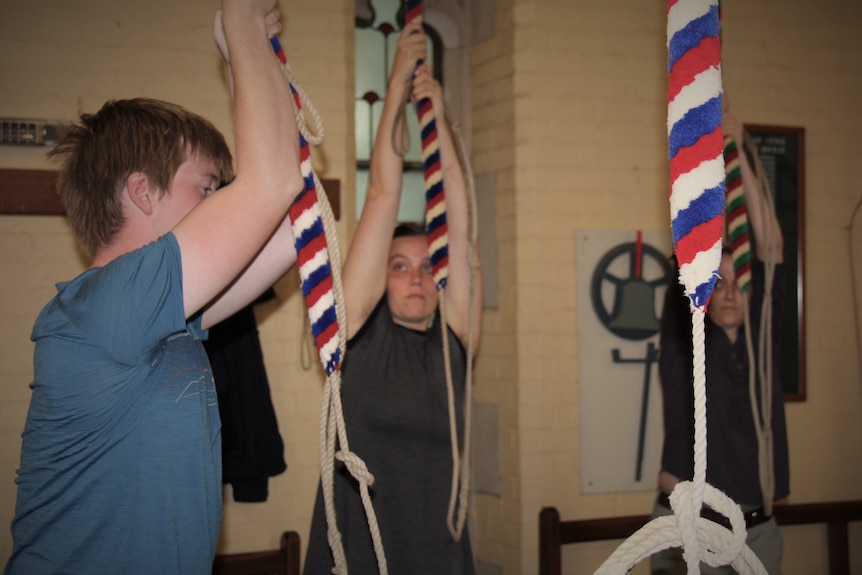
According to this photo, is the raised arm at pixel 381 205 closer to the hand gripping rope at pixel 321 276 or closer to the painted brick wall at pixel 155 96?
the hand gripping rope at pixel 321 276

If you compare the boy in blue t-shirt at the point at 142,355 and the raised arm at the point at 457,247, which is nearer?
the boy in blue t-shirt at the point at 142,355

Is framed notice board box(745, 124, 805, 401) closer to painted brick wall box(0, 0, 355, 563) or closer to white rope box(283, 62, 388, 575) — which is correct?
→ painted brick wall box(0, 0, 355, 563)

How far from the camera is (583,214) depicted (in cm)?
272

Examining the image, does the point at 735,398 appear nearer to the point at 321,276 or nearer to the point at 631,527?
the point at 631,527

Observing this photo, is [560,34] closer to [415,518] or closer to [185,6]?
[185,6]

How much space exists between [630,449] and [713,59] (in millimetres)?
2199

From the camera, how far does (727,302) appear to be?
7.17 feet

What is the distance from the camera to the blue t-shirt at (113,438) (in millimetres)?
868

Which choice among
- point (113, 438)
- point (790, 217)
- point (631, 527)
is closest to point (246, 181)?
point (113, 438)

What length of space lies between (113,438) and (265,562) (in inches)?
61.1

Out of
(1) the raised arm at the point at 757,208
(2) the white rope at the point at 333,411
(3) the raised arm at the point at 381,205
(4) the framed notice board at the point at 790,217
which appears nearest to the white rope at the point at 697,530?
(2) the white rope at the point at 333,411

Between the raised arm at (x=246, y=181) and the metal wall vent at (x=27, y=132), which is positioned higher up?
the metal wall vent at (x=27, y=132)

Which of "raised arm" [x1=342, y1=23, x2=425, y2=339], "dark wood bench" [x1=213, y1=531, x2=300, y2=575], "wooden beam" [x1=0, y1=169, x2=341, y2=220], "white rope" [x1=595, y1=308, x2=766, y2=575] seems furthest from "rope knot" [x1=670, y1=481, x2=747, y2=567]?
"wooden beam" [x1=0, y1=169, x2=341, y2=220]

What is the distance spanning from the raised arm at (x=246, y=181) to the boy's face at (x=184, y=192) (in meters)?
0.15
